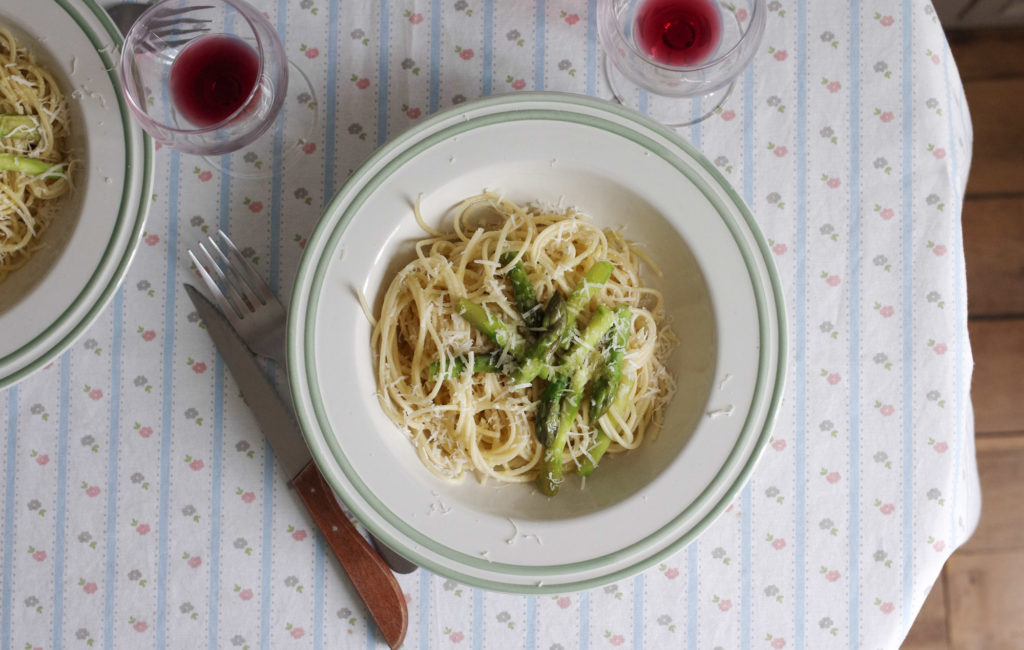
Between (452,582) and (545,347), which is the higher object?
(545,347)

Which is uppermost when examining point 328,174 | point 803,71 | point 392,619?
point 803,71

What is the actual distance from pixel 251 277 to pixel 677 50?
0.92m

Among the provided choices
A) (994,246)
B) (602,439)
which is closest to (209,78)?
(602,439)

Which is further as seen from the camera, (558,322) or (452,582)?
(452,582)

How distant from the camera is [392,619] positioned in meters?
1.54

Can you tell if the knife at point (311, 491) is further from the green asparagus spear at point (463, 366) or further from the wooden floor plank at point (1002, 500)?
the wooden floor plank at point (1002, 500)

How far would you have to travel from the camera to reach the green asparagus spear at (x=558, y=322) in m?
1.40

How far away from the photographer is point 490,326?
140 cm

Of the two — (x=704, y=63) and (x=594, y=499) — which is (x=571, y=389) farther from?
(x=704, y=63)

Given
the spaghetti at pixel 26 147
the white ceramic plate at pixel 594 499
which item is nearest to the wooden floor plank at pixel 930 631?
the white ceramic plate at pixel 594 499

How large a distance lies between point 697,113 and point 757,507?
2.57ft

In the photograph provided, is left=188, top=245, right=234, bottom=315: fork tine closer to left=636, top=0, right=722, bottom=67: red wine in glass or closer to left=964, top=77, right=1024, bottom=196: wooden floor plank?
left=636, top=0, right=722, bottom=67: red wine in glass

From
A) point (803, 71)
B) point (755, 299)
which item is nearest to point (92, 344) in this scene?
point (755, 299)

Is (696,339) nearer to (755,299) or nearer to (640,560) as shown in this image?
(755,299)
